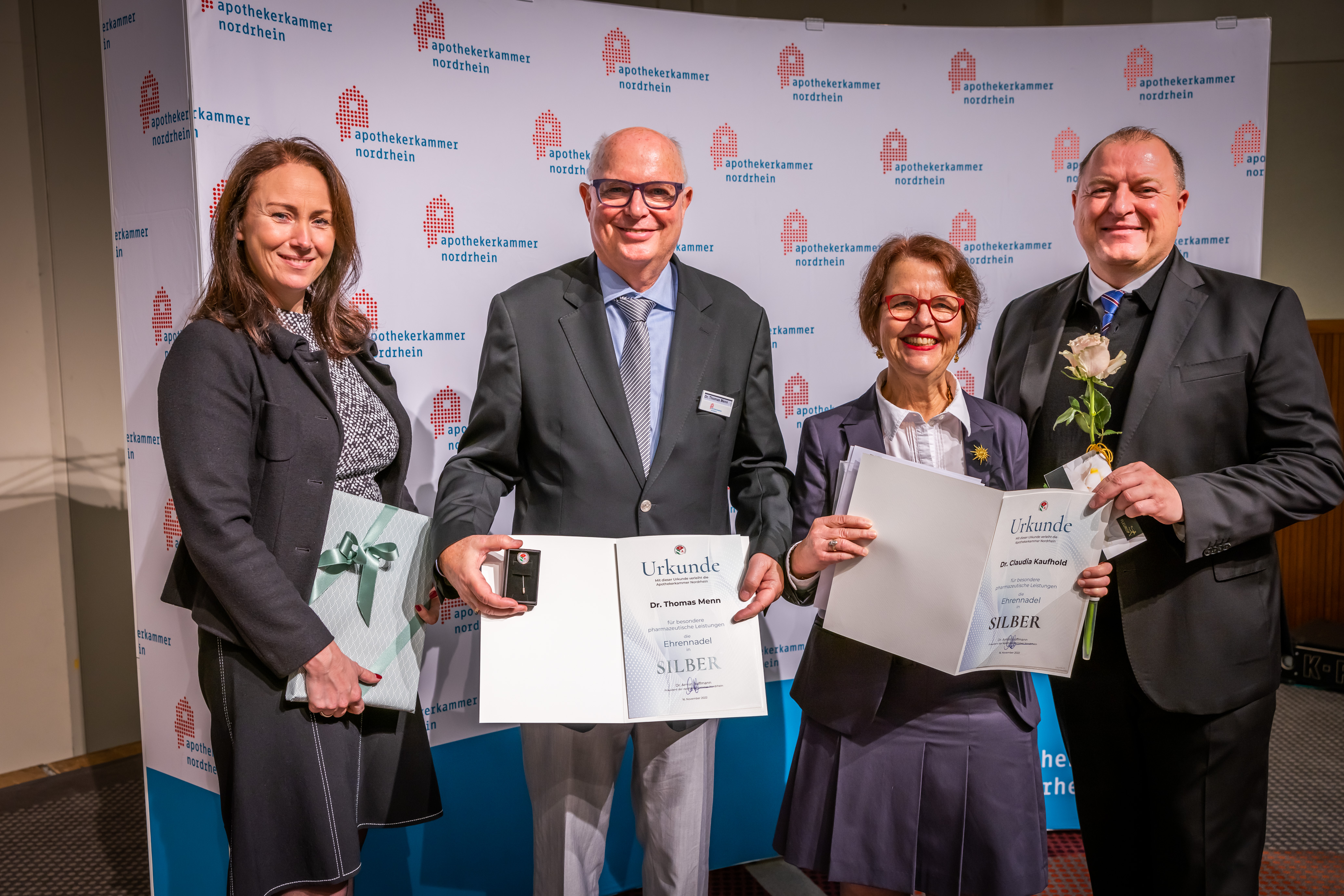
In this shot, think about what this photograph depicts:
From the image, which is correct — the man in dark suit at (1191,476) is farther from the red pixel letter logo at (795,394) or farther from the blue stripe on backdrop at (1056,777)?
the blue stripe on backdrop at (1056,777)

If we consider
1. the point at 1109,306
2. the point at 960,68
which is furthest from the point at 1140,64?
the point at 1109,306

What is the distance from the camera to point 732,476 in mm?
2264

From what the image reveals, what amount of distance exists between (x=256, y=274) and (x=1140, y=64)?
3390 mm

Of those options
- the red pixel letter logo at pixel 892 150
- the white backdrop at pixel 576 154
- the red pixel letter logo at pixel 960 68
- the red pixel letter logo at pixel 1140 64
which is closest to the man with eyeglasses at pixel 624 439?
the white backdrop at pixel 576 154

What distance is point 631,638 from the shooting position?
6.23 ft

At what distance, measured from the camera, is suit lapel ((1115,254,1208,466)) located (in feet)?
7.01

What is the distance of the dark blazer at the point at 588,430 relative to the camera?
2059 millimetres

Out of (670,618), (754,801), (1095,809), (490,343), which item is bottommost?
(754,801)

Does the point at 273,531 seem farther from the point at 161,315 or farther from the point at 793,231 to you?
the point at 793,231

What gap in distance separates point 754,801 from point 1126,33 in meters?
3.39

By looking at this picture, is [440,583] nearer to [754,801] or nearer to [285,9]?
[285,9]

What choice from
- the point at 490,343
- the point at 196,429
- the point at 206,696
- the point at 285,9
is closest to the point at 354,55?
the point at 285,9

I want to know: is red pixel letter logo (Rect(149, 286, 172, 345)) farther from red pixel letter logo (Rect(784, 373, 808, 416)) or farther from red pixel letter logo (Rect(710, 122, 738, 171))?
red pixel letter logo (Rect(784, 373, 808, 416))

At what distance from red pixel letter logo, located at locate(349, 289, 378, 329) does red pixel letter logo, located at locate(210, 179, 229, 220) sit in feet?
1.48
